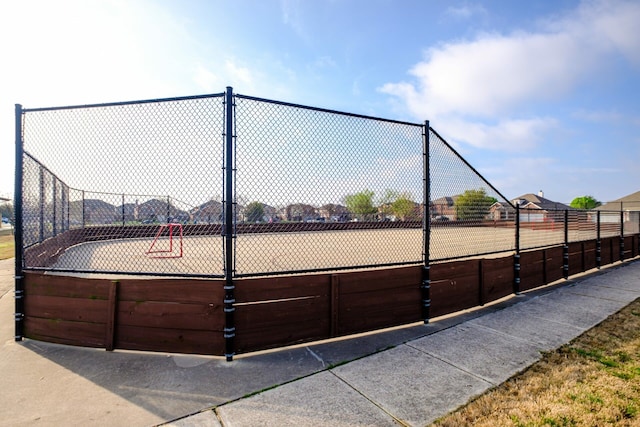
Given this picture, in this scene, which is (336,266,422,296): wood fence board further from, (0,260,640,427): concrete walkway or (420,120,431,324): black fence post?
(0,260,640,427): concrete walkway

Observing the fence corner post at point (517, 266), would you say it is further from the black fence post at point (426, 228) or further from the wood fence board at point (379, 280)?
the wood fence board at point (379, 280)

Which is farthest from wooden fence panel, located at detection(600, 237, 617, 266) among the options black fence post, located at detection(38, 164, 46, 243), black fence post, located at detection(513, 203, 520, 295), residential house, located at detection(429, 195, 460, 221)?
black fence post, located at detection(38, 164, 46, 243)

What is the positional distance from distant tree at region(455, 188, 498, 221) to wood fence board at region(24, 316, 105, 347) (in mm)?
5482

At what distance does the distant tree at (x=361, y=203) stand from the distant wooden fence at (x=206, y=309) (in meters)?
0.77

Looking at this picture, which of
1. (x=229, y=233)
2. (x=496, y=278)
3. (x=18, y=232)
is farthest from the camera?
(x=496, y=278)

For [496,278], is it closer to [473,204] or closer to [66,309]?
[473,204]

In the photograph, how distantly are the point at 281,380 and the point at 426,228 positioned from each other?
274 centimetres

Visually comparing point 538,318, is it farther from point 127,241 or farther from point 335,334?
point 127,241

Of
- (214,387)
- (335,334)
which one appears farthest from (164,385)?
(335,334)

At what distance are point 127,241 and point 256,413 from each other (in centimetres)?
1720

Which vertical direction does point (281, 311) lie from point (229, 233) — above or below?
below

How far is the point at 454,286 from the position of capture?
465 cm

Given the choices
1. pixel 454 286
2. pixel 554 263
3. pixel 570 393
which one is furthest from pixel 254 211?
pixel 554 263

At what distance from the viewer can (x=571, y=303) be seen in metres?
5.34
